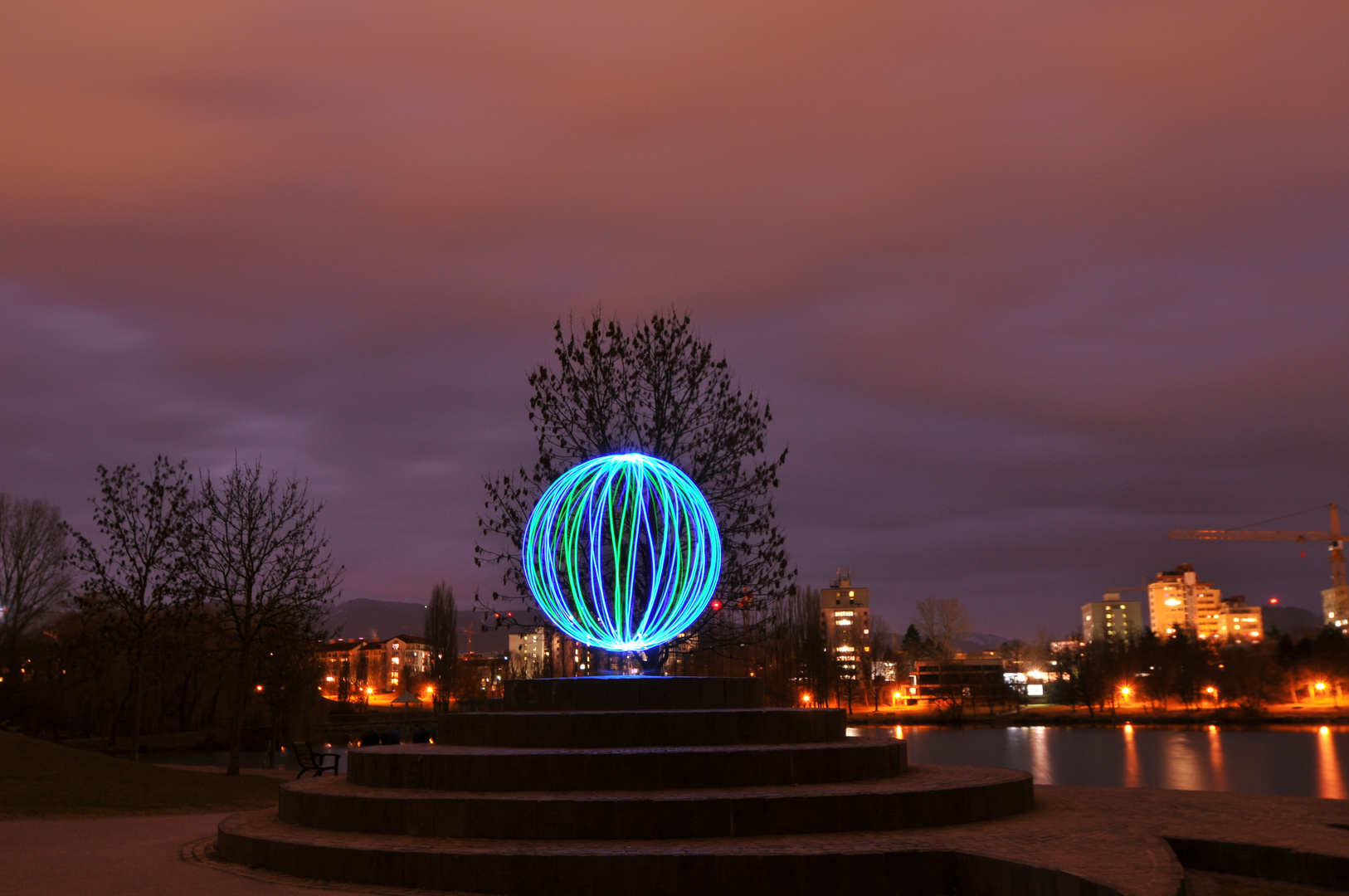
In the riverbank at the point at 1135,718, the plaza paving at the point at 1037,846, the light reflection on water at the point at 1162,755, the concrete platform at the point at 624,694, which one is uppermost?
the concrete platform at the point at 624,694

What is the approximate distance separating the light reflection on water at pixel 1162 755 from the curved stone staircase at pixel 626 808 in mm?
13187

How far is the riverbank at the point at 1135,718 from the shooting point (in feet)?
276

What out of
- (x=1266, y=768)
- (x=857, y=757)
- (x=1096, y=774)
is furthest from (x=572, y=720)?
(x=1266, y=768)

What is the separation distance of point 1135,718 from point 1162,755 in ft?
133

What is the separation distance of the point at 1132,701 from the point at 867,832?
362ft

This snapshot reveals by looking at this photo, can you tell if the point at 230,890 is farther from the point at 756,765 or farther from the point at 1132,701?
the point at 1132,701

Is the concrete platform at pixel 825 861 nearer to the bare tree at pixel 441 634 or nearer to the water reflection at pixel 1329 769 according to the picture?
the water reflection at pixel 1329 769

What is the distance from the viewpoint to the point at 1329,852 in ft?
31.7

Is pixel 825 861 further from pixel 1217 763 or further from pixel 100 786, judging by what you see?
pixel 1217 763

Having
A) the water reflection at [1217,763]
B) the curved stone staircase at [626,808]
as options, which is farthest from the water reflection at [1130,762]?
the curved stone staircase at [626,808]

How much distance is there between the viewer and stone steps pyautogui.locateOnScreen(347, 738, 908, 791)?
38.5 feet

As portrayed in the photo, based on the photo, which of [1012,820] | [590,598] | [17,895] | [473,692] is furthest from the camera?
[473,692]

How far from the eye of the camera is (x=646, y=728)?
13422mm

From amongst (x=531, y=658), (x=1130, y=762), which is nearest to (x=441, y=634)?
(x=531, y=658)
